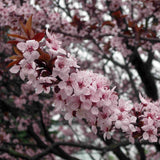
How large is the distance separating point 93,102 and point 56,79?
0.27 m

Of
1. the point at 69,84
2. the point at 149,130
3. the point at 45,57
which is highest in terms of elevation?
the point at 45,57

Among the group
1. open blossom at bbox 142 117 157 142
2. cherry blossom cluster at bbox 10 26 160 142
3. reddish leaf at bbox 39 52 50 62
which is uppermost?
reddish leaf at bbox 39 52 50 62

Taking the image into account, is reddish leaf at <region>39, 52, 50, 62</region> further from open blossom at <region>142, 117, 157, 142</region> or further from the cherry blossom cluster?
open blossom at <region>142, 117, 157, 142</region>

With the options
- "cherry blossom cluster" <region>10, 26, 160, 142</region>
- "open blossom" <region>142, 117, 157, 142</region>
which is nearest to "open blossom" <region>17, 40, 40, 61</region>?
"cherry blossom cluster" <region>10, 26, 160, 142</region>

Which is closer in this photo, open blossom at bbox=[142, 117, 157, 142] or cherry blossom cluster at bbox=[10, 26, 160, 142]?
cherry blossom cluster at bbox=[10, 26, 160, 142]

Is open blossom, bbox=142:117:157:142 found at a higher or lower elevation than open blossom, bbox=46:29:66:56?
lower

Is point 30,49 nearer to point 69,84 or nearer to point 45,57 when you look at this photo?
point 45,57

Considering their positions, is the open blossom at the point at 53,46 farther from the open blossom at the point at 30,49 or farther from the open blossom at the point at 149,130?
the open blossom at the point at 149,130

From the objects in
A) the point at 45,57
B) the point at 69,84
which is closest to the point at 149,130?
the point at 69,84

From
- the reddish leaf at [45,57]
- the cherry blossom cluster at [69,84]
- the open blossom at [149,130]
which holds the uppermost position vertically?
the reddish leaf at [45,57]

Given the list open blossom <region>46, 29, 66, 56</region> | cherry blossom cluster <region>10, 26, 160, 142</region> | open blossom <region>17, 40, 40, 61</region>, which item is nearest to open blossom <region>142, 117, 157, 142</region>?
cherry blossom cluster <region>10, 26, 160, 142</region>

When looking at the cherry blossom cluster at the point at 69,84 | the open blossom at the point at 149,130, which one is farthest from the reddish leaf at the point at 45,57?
the open blossom at the point at 149,130

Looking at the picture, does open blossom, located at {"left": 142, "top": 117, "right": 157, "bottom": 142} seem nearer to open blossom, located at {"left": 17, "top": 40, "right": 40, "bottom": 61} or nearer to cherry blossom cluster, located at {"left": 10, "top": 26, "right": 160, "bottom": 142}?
cherry blossom cluster, located at {"left": 10, "top": 26, "right": 160, "bottom": 142}

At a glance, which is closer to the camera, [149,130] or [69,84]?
[69,84]
